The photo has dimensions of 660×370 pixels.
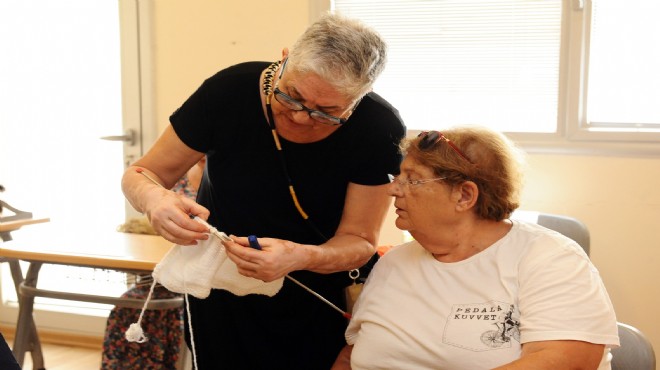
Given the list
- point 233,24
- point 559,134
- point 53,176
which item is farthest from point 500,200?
point 53,176

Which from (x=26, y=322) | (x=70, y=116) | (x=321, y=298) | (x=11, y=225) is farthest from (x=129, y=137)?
(x=321, y=298)

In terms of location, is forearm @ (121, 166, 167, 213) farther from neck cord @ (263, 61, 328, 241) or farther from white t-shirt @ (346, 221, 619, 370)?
white t-shirt @ (346, 221, 619, 370)

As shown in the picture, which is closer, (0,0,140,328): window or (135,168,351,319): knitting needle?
(135,168,351,319): knitting needle

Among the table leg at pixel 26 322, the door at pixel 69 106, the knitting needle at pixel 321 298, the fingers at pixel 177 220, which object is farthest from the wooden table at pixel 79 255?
the fingers at pixel 177 220

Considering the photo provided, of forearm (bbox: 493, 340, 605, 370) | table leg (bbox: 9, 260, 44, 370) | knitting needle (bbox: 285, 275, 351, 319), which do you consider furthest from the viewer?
table leg (bbox: 9, 260, 44, 370)

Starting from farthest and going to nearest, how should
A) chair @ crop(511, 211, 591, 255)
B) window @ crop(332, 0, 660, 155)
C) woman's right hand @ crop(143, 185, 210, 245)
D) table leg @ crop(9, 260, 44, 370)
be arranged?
table leg @ crop(9, 260, 44, 370) < window @ crop(332, 0, 660, 155) < chair @ crop(511, 211, 591, 255) < woman's right hand @ crop(143, 185, 210, 245)

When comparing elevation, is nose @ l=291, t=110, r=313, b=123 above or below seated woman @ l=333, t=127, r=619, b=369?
above

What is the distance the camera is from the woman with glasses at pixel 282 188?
1620 millimetres

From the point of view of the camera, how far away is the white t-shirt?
1550 mm

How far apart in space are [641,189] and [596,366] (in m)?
1.74

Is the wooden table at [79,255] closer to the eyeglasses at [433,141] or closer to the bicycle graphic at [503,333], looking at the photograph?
the eyeglasses at [433,141]

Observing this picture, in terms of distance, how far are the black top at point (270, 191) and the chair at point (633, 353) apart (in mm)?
Answer: 677

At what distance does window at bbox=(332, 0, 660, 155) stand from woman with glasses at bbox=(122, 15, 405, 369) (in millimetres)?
1224

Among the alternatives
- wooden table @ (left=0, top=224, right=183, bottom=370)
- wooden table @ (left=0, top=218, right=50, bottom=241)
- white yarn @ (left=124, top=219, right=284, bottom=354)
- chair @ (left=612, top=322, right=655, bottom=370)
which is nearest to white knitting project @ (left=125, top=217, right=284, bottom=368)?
white yarn @ (left=124, top=219, right=284, bottom=354)
